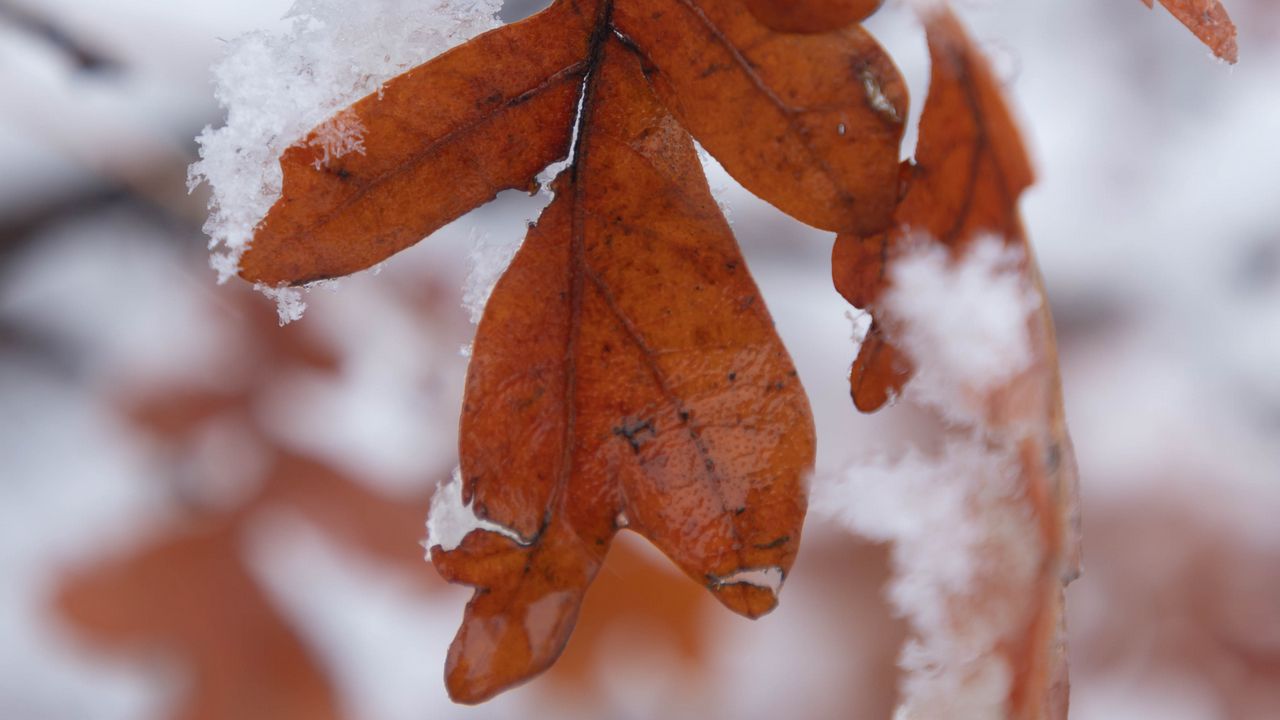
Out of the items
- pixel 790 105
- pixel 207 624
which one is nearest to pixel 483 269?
pixel 790 105

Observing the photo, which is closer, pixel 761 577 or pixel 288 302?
pixel 761 577

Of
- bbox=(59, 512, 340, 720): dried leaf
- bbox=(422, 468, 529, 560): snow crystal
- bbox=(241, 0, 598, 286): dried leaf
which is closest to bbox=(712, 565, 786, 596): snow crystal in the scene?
bbox=(422, 468, 529, 560): snow crystal

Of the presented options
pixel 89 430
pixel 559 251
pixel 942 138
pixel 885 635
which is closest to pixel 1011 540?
pixel 942 138

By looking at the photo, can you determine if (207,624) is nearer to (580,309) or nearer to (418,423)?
(418,423)

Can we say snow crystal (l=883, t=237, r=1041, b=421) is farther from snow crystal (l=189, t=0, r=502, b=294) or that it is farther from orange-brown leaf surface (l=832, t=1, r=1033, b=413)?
snow crystal (l=189, t=0, r=502, b=294)

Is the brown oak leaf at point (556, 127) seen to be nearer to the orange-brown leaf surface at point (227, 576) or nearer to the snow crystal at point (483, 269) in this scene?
the snow crystal at point (483, 269)

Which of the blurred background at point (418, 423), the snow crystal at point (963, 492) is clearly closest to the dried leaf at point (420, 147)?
the snow crystal at point (963, 492)
